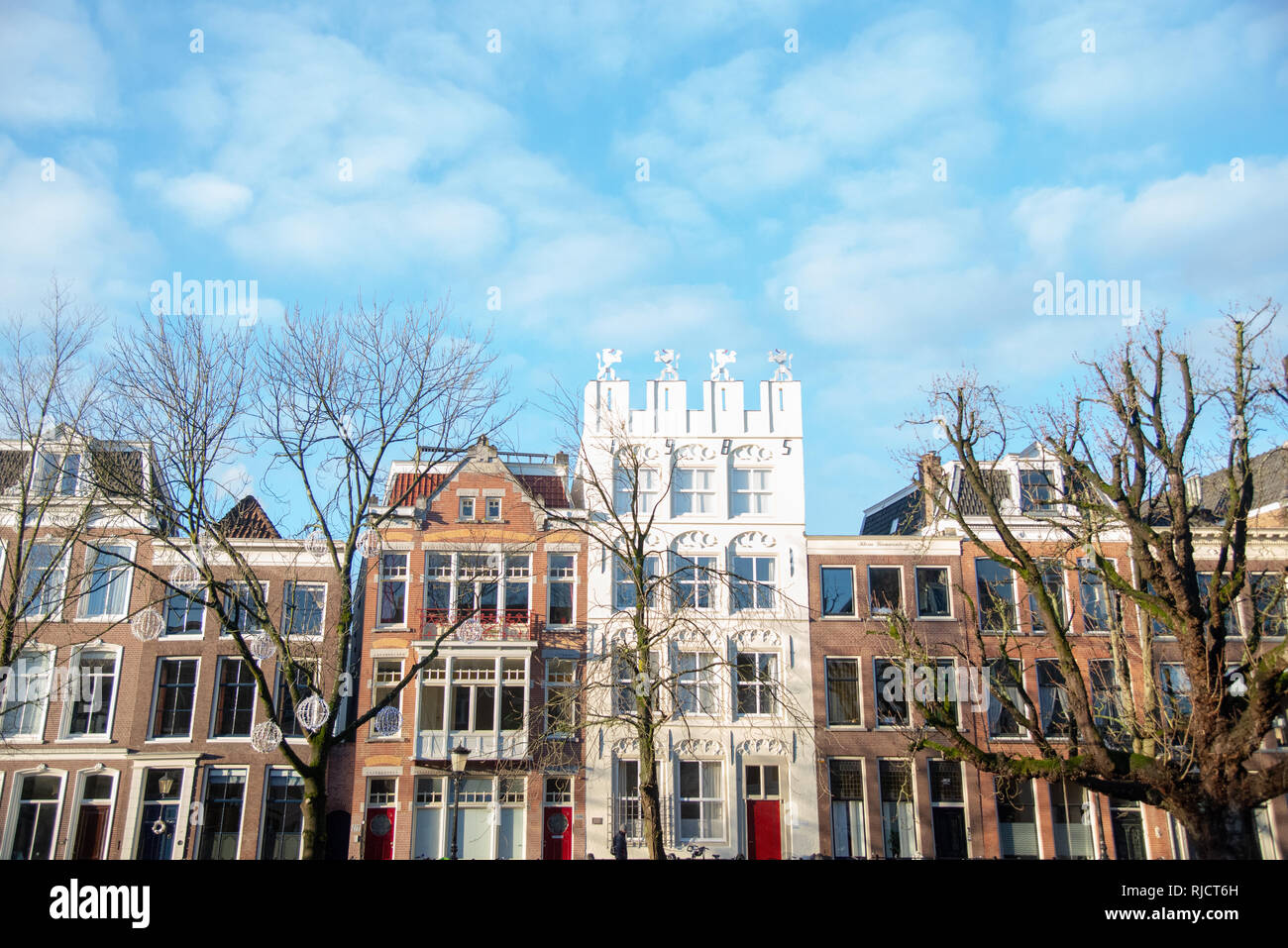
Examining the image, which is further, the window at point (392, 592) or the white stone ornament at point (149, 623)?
the window at point (392, 592)

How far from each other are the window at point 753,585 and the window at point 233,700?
16.6 metres

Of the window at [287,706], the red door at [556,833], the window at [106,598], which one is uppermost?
the window at [106,598]

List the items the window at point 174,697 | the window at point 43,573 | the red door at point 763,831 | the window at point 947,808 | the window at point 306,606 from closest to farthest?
the window at point 947,808, the window at point 174,697, the red door at point 763,831, the window at point 43,573, the window at point 306,606

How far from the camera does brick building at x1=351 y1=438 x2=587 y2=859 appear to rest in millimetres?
33344

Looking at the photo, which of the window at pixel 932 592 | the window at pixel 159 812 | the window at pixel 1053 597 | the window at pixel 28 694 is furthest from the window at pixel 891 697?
the window at pixel 28 694

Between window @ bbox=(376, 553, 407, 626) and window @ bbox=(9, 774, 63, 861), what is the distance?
11.3 metres

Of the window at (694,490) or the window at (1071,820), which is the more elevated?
the window at (694,490)

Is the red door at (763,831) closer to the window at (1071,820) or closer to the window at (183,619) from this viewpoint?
the window at (1071,820)

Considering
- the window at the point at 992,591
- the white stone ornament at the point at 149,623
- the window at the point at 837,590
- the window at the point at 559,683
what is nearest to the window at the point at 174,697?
the white stone ornament at the point at 149,623

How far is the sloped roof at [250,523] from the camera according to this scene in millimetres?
37031

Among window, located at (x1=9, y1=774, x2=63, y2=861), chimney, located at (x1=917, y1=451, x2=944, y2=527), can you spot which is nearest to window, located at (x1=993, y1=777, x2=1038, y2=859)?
chimney, located at (x1=917, y1=451, x2=944, y2=527)

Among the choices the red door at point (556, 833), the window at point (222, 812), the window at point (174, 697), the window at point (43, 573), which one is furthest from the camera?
the window at point (43, 573)

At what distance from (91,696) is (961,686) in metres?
29.2
